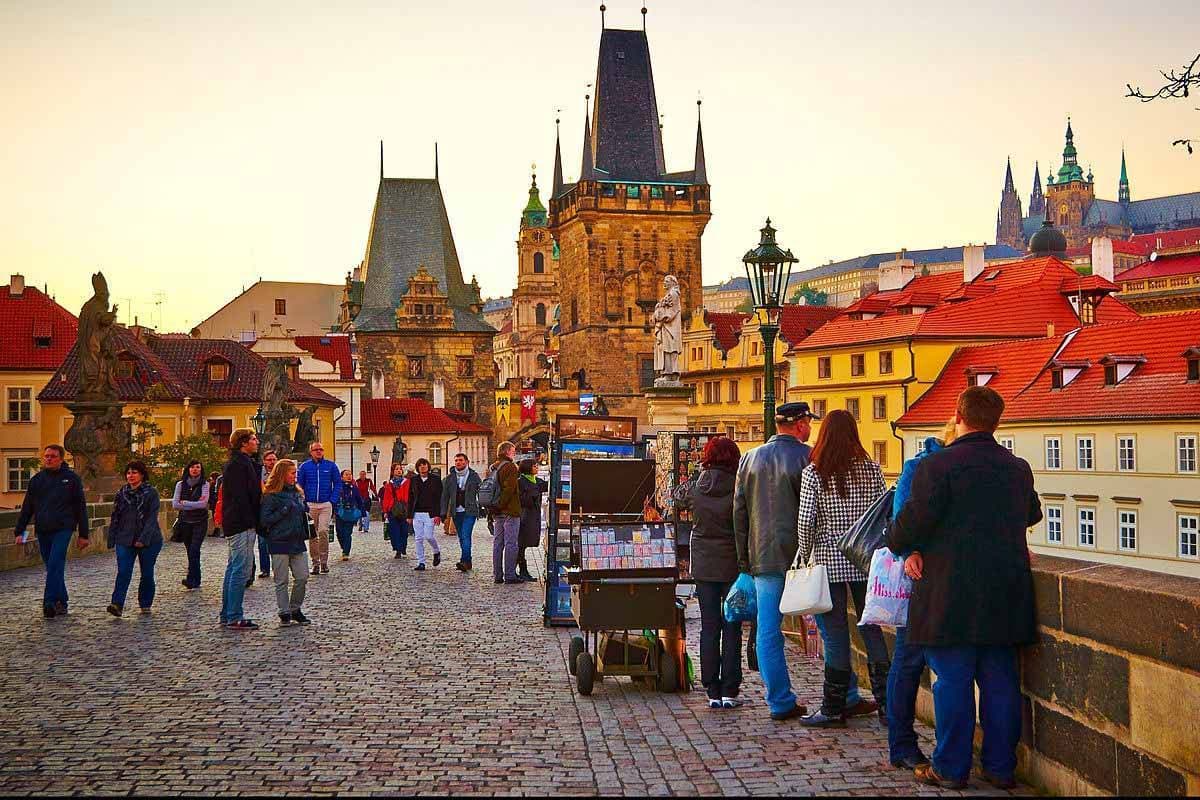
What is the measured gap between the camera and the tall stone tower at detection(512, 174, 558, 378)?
15138cm

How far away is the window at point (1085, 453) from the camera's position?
126 ft

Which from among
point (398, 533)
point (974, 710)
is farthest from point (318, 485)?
point (974, 710)

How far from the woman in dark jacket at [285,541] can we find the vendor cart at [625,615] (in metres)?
4.12

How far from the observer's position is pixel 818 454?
7168 mm

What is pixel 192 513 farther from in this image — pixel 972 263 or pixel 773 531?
pixel 972 263

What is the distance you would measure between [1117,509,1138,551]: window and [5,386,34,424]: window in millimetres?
37019

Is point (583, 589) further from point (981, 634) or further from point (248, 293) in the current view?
point (248, 293)

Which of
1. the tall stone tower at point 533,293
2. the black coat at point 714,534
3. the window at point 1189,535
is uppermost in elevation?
the tall stone tower at point 533,293

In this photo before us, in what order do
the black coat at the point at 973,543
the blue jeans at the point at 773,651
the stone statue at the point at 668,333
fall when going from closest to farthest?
1. the black coat at the point at 973,543
2. the blue jeans at the point at 773,651
3. the stone statue at the point at 668,333

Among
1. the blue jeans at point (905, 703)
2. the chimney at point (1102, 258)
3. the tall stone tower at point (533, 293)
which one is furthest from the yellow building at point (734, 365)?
the tall stone tower at point (533, 293)

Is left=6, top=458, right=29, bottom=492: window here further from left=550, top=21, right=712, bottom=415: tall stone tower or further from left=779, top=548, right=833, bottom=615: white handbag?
left=779, top=548, right=833, bottom=615: white handbag

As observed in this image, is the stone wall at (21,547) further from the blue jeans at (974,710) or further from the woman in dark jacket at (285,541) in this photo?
the blue jeans at (974,710)

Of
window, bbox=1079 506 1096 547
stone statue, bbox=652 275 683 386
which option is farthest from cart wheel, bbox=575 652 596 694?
window, bbox=1079 506 1096 547

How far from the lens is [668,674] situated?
874 centimetres
